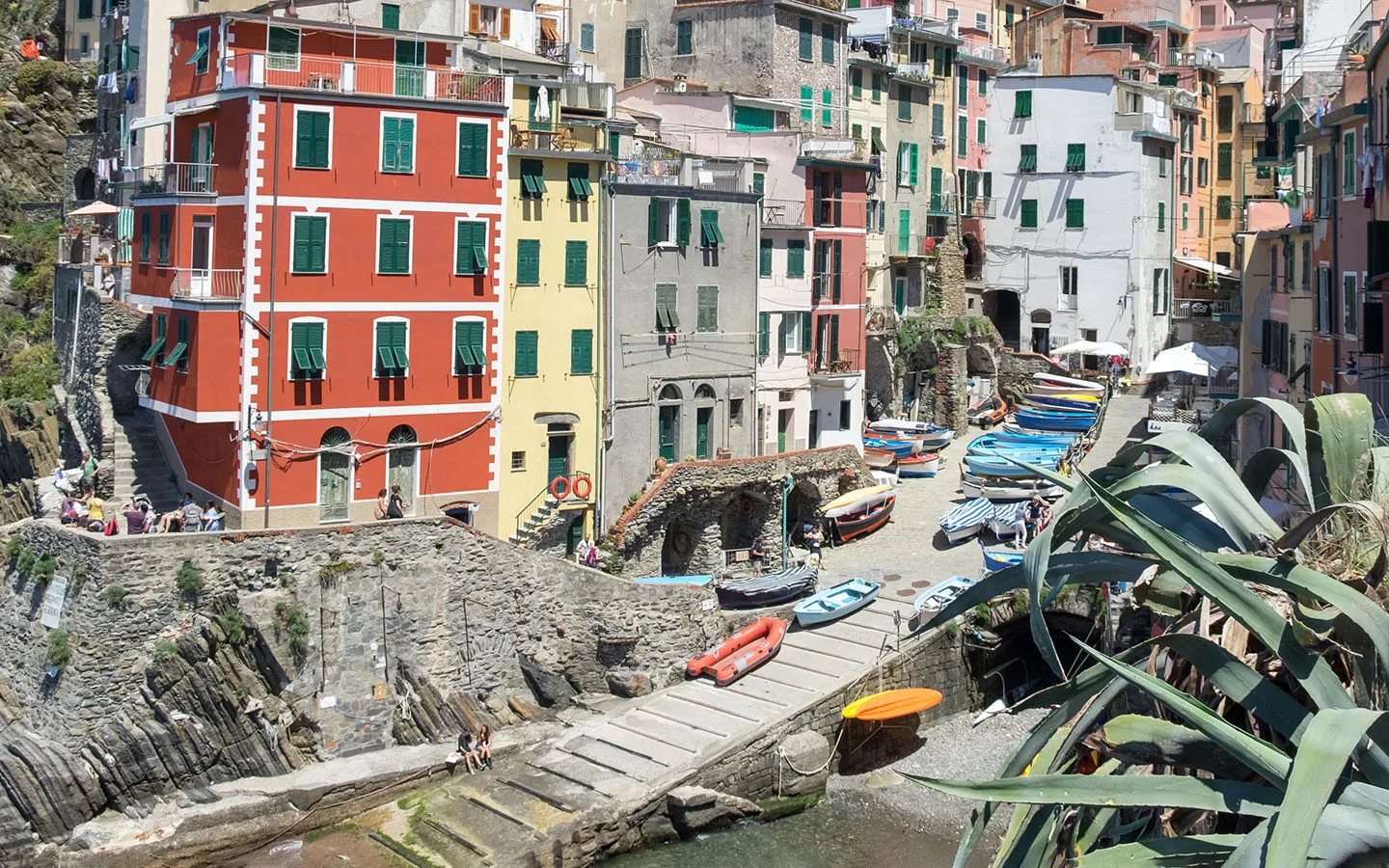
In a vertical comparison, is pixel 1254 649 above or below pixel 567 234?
below

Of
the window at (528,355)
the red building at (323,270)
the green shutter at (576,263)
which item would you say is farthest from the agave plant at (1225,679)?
the green shutter at (576,263)

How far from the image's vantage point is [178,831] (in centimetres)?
3278

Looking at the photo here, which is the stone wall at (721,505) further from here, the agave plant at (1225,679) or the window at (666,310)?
the agave plant at (1225,679)

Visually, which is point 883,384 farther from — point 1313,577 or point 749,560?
point 1313,577

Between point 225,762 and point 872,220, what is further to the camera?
point 872,220

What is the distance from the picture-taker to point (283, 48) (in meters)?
39.2

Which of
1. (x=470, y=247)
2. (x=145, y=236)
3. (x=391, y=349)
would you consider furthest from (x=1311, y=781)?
(x=145, y=236)

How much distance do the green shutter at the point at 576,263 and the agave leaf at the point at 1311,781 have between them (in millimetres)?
35725

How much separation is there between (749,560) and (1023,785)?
38192 mm

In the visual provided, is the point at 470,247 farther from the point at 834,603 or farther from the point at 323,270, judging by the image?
the point at 834,603

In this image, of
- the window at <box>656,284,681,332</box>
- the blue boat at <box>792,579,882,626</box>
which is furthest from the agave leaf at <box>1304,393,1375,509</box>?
the window at <box>656,284,681,332</box>

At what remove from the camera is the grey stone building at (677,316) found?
45062mm

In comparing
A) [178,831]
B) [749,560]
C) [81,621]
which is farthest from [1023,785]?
[749,560]

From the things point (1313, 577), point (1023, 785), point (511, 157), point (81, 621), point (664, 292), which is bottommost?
point (81, 621)
